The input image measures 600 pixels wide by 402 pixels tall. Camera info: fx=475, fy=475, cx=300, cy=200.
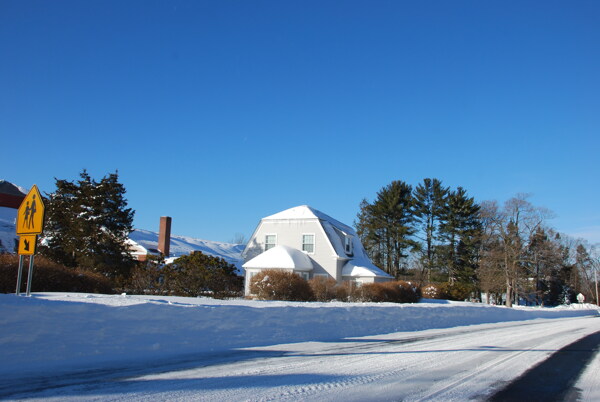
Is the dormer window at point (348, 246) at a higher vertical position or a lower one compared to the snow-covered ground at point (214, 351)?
higher

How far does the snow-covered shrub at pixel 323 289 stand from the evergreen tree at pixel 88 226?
11.1 meters

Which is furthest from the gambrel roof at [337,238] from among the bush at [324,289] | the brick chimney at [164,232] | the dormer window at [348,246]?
the brick chimney at [164,232]

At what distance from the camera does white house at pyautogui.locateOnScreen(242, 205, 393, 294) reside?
35.0 meters

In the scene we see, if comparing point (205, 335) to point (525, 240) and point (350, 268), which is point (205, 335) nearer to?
point (350, 268)

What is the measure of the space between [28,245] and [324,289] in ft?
49.3

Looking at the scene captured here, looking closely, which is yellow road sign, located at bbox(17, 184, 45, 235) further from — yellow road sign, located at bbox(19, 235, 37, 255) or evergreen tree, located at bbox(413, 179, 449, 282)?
evergreen tree, located at bbox(413, 179, 449, 282)

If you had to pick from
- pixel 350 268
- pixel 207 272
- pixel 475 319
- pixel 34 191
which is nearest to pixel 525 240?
pixel 350 268

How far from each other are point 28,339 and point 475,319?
19227 millimetres

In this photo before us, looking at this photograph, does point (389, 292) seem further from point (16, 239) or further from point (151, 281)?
point (16, 239)

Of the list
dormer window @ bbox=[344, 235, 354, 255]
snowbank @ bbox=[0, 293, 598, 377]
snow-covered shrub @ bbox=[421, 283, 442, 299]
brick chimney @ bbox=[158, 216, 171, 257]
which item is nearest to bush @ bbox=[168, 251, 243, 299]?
snowbank @ bbox=[0, 293, 598, 377]

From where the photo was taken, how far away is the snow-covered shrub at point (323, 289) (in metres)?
22.8

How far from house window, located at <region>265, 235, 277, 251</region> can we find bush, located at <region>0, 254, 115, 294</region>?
21.2 m

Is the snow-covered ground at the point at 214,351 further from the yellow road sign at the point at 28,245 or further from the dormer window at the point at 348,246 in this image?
the dormer window at the point at 348,246

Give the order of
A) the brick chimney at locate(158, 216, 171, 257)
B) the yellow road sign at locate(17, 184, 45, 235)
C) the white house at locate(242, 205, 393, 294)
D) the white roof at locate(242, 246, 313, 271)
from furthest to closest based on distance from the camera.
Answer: the brick chimney at locate(158, 216, 171, 257), the white house at locate(242, 205, 393, 294), the white roof at locate(242, 246, 313, 271), the yellow road sign at locate(17, 184, 45, 235)
